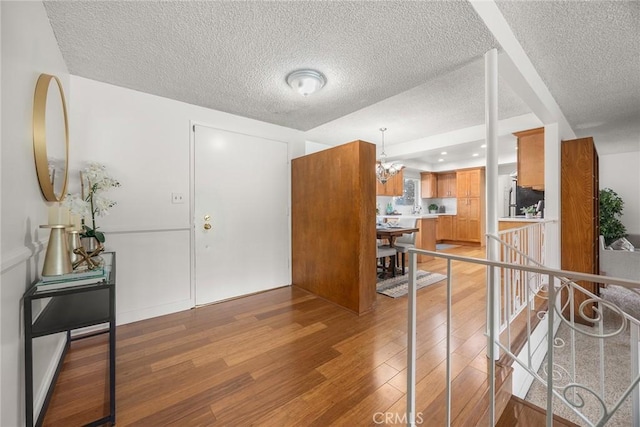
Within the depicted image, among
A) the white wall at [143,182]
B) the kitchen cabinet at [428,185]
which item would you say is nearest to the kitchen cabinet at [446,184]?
the kitchen cabinet at [428,185]

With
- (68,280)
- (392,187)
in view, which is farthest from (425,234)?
(68,280)

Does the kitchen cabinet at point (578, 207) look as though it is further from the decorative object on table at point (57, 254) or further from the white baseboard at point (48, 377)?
the white baseboard at point (48, 377)

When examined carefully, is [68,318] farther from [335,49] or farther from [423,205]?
[423,205]

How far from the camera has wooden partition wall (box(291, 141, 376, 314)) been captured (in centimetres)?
267

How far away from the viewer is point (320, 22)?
5.39 ft

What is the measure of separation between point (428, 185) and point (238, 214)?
623cm

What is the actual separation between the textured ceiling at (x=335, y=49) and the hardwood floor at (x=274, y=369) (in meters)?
2.28

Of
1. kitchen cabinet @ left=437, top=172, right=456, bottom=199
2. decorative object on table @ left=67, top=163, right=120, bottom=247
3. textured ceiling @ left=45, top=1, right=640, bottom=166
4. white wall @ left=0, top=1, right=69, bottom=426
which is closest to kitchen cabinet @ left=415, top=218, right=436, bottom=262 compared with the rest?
kitchen cabinet @ left=437, top=172, right=456, bottom=199

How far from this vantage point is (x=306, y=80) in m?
2.24

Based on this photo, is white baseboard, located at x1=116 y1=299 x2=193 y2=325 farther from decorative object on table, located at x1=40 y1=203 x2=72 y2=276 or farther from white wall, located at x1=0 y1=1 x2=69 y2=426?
decorative object on table, located at x1=40 y1=203 x2=72 y2=276

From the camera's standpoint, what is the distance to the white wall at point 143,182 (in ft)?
7.68

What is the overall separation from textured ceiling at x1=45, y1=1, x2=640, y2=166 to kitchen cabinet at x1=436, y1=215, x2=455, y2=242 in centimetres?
468

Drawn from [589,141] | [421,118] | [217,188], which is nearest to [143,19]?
[217,188]

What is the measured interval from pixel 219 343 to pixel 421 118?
3680 millimetres
